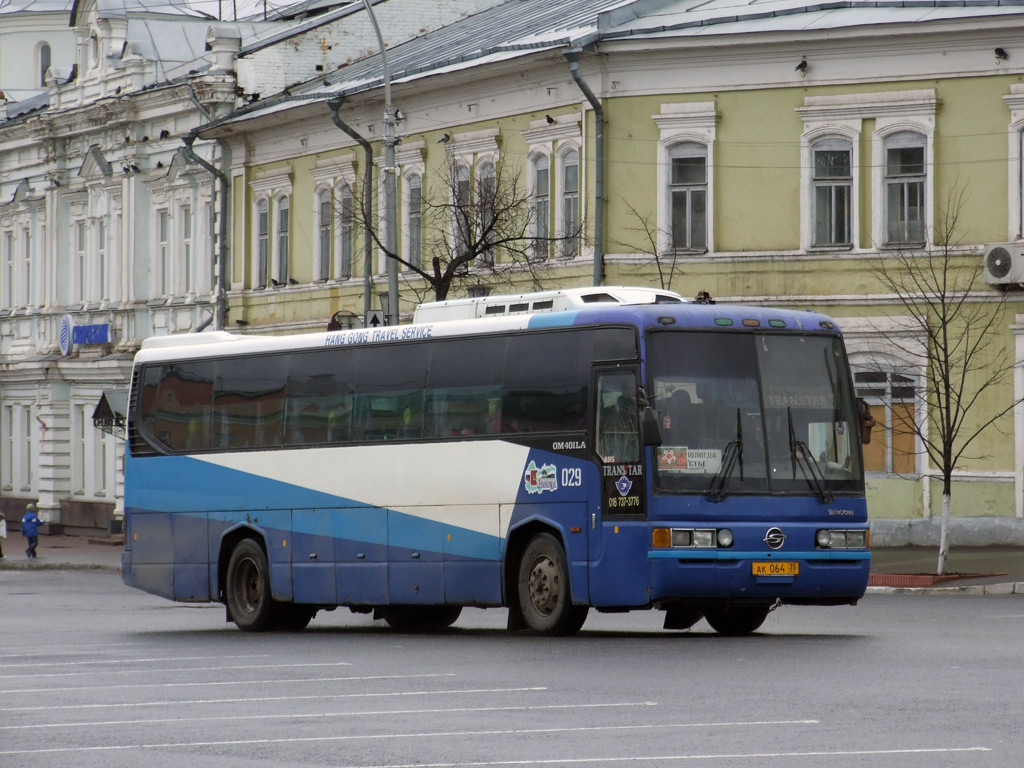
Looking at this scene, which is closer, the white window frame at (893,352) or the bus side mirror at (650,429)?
the bus side mirror at (650,429)

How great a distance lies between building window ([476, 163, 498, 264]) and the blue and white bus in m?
11.7

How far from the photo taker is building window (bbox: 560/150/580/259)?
3597 centimetres

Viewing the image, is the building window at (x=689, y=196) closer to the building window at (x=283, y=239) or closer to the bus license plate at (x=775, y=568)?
the building window at (x=283, y=239)

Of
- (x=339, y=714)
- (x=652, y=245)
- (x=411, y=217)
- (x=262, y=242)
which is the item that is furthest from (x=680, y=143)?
(x=339, y=714)

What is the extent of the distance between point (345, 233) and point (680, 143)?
33.0 ft

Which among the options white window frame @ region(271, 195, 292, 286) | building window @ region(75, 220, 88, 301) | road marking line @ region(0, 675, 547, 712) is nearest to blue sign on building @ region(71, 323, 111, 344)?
building window @ region(75, 220, 88, 301)

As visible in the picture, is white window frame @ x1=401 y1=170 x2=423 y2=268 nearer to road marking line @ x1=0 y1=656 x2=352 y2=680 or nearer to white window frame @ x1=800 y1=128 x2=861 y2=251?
white window frame @ x1=800 y1=128 x2=861 y2=251

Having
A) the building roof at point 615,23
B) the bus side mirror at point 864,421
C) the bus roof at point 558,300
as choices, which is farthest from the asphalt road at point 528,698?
the building roof at point 615,23

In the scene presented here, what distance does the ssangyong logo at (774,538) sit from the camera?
17.7 metres

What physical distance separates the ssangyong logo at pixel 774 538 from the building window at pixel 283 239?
2816 cm

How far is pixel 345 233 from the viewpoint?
139 feet

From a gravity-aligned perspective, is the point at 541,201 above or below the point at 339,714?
above

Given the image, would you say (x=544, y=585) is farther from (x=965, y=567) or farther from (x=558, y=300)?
(x=965, y=567)

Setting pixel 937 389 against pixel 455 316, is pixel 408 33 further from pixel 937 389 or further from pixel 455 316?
pixel 455 316
